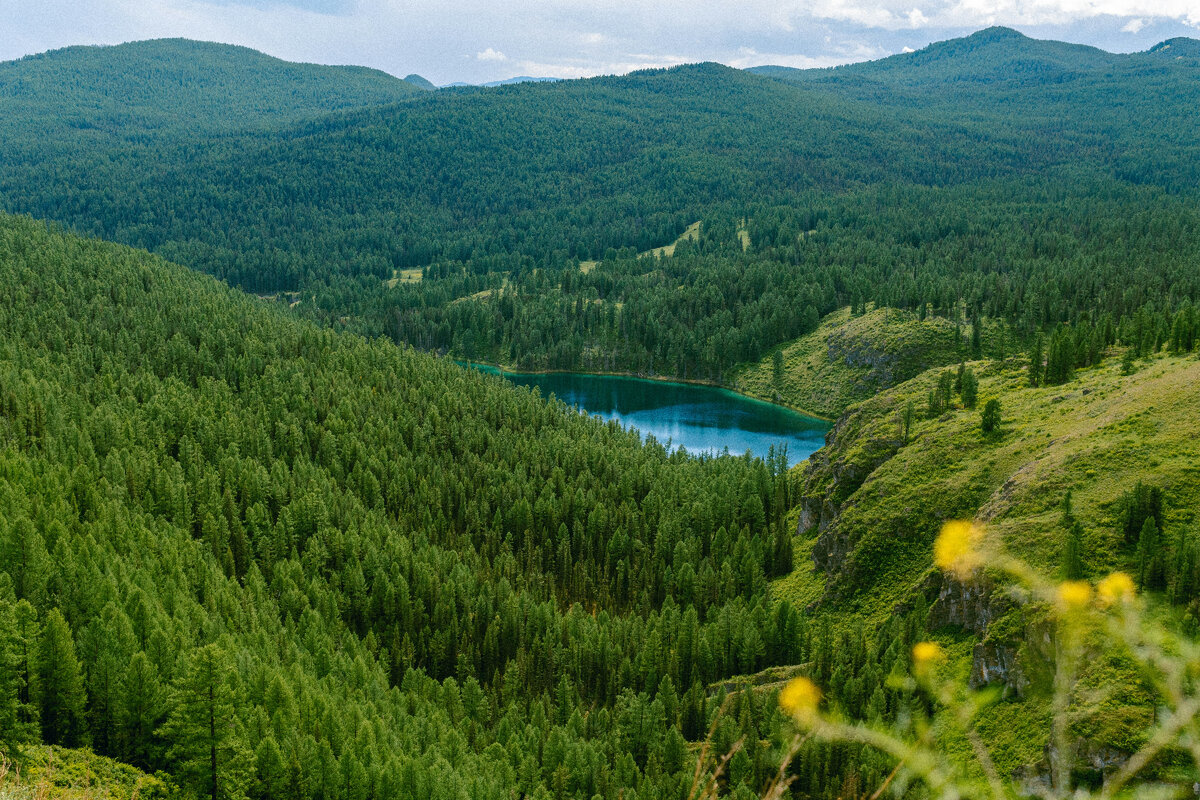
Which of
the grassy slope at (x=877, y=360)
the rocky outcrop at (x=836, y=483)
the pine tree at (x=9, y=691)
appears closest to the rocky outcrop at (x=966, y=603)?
the rocky outcrop at (x=836, y=483)

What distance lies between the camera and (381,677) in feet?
254

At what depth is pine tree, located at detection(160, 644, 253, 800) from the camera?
4875cm

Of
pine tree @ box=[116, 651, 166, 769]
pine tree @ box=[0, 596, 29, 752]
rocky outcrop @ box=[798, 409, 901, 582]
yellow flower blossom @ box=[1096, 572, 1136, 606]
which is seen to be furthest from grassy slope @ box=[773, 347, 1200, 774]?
pine tree @ box=[0, 596, 29, 752]

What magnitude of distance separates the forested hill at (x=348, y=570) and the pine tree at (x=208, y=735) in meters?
0.16

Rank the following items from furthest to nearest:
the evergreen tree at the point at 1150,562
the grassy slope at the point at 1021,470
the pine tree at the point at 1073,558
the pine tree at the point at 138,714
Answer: the grassy slope at the point at 1021,470, the pine tree at the point at 1073,558, the evergreen tree at the point at 1150,562, the pine tree at the point at 138,714

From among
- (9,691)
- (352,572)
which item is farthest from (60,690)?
(352,572)

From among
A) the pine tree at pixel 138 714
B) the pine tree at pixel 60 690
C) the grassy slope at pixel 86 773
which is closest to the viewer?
the grassy slope at pixel 86 773

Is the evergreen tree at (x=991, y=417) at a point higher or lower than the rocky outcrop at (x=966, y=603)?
higher

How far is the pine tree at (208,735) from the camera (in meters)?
48.8

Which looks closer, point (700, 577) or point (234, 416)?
point (700, 577)

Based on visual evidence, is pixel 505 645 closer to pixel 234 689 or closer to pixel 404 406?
pixel 234 689

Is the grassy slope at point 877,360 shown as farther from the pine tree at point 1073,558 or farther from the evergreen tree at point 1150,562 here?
the evergreen tree at point 1150,562

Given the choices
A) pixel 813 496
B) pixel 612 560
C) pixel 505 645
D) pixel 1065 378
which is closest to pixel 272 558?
pixel 505 645

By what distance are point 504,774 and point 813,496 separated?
54.2 m
